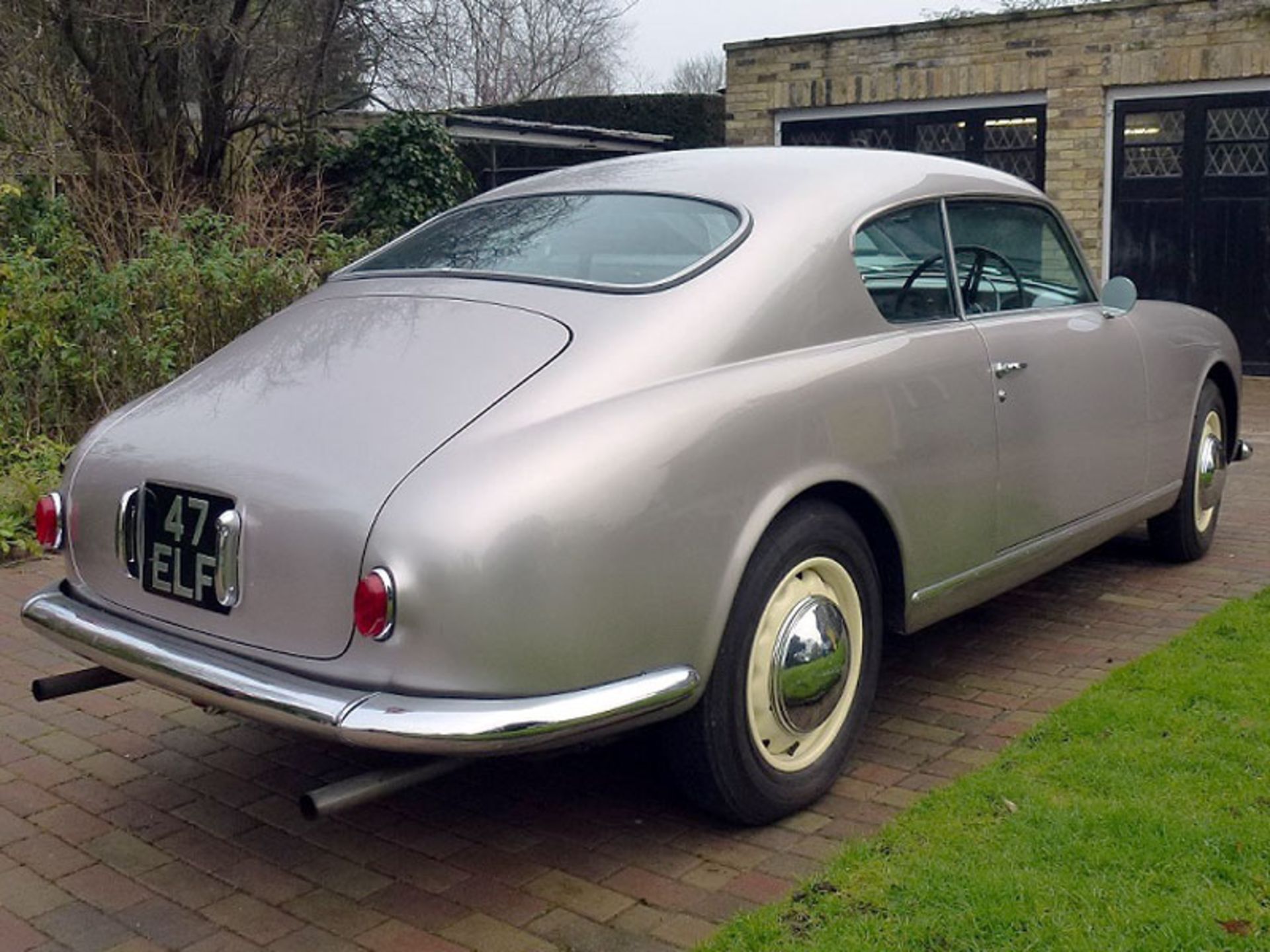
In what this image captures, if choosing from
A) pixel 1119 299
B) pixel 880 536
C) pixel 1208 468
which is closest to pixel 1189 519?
pixel 1208 468

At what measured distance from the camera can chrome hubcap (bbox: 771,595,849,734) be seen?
3.32 m

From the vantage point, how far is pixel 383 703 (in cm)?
271

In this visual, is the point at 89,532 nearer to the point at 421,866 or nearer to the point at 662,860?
the point at 421,866

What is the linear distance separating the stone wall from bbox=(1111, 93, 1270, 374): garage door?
0.26 m

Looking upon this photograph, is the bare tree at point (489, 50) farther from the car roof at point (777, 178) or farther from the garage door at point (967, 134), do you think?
the car roof at point (777, 178)

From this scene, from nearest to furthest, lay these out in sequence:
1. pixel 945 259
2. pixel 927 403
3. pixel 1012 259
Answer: pixel 927 403, pixel 945 259, pixel 1012 259

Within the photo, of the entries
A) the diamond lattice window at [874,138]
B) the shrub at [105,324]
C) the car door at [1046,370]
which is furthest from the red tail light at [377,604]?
the diamond lattice window at [874,138]

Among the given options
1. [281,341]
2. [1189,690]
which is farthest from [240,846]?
[1189,690]

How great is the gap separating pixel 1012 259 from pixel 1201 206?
943cm

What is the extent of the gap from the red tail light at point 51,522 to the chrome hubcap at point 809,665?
1.81 m

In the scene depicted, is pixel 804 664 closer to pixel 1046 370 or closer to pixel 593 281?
pixel 593 281

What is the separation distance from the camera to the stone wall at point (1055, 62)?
498 inches

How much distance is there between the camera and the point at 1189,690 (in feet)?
13.7

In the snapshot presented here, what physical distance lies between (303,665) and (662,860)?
0.99 meters
